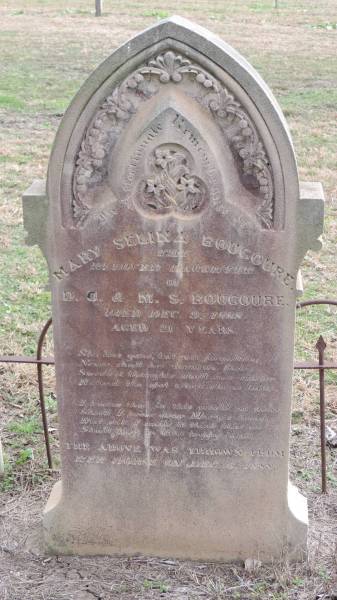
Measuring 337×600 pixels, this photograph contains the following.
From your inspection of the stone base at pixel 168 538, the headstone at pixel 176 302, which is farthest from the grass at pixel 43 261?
the headstone at pixel 176 302

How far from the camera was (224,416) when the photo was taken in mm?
3789

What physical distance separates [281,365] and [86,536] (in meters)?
1.32

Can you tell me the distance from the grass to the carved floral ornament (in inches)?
67.2

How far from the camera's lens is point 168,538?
3992 mm

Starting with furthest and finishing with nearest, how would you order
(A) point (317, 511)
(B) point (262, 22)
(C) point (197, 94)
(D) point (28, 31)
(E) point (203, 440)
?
(B) point (262, 22) < (D) point (28, 31) < (A) point (317, 511) < (E) point (203, 440) < (C) point (197, 94)

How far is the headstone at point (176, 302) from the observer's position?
131 inches

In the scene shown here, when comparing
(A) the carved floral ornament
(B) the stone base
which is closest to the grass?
(B) the stone base

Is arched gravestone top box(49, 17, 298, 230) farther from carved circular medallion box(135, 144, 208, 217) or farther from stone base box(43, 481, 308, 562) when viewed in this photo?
stone base box(43, 481, 308, 562)

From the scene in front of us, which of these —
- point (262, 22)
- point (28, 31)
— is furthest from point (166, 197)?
point (262, 22)

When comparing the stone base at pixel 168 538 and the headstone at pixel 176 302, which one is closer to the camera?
the headstone at pixel 176 302

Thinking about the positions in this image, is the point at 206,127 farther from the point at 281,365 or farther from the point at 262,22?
the point at 262,22

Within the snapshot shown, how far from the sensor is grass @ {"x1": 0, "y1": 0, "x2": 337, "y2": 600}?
153 inches

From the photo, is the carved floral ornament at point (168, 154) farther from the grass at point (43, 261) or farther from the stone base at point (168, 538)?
the grass at point (43, 261)

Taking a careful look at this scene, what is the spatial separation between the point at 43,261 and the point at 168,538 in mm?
3783
